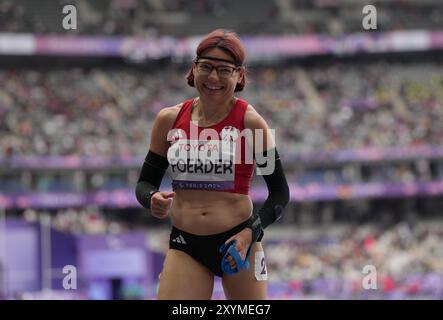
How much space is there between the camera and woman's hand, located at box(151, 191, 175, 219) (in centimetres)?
420

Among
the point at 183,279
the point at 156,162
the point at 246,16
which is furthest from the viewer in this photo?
the point at 246,16

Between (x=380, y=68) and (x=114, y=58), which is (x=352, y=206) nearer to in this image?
(x=380, y=68)

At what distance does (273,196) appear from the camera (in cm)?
443

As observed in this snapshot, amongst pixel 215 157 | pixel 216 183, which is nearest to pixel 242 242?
pixel 216 183

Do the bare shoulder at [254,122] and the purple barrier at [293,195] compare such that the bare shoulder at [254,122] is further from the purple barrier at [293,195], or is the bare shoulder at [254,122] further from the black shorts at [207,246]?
the purple barrier at [293,195]

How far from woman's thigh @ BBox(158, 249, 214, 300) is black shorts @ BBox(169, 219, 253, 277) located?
0.03m

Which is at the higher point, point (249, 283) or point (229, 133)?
point (229, 133)

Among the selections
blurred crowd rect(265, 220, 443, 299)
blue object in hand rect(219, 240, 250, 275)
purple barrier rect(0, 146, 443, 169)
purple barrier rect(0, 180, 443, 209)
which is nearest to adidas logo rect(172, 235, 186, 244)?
blue object in hand rect(219, 240, 250, 275)

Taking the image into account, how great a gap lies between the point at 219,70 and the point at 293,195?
1124 inches

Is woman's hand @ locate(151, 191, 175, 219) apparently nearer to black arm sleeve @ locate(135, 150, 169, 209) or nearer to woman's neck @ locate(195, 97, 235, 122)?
black arm sleeve @ locate(135, 150, 169, 209)

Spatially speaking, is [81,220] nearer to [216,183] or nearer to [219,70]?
[216,183]

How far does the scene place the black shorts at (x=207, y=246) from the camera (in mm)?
4262

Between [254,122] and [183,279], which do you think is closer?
[183,279]

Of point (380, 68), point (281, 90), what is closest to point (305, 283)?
point (281, 90)
